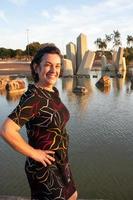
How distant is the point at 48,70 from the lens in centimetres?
306

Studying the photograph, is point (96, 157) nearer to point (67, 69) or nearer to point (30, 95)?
point (30, 95)

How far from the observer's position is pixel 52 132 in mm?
2930

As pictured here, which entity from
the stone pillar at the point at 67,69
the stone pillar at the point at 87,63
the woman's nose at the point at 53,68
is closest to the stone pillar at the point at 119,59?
the stone pillar at the point at 87,63

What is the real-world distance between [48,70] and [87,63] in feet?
158

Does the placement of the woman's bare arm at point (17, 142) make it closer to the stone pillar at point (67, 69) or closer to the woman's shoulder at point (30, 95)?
the woman's shoulder at point (30, 95)

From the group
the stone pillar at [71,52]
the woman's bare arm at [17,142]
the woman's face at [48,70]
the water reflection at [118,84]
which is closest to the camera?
the woman's bare arm at [17,142]

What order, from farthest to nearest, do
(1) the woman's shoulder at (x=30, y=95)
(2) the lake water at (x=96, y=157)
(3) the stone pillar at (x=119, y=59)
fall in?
(3) the stone pillar at (x=119, y=59), (2) the lake water at (x=96, y=157), (1) the woman's shoulder at (x=30, y=95)

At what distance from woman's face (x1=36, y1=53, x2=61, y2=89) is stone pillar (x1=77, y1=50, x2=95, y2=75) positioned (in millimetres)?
47762

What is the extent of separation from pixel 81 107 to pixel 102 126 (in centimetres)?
630

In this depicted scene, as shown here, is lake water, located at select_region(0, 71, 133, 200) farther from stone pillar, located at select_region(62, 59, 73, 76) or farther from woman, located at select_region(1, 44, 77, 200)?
stone pillar, located at select_region(62, 59, 73, 76)

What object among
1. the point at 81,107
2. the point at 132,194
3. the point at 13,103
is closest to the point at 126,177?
the point at 132,194

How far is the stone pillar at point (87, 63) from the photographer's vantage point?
50812 millimetres

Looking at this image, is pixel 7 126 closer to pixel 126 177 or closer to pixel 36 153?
pixel 36 153

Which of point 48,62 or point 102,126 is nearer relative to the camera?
point 48,62
